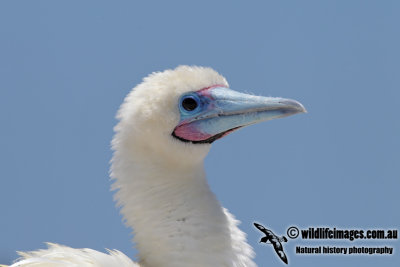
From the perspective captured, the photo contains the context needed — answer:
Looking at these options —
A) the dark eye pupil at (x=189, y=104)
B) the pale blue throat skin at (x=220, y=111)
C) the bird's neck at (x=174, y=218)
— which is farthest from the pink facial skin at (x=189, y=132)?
the bird's neck at (x=174, y=218)

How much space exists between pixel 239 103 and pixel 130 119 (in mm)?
971

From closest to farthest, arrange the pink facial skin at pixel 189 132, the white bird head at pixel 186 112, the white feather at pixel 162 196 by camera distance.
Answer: the white feather at pixel 162 196
the white bird head at pixel 186 112
the pink facial skin at pixel 189 132

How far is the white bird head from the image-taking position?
196 inches

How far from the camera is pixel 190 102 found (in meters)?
5.20

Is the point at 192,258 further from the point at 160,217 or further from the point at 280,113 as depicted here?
the point at 280,113

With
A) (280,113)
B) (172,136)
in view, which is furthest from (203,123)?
(280,113)

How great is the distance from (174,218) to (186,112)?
38.8 inches

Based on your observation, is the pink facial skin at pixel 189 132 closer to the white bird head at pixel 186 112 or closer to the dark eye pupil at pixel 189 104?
the white bird head at pixel 186 112

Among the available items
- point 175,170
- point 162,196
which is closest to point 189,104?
point 175,170

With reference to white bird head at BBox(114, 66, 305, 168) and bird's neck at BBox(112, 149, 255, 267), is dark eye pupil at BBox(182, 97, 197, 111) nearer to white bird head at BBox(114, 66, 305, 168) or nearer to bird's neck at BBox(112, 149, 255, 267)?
white bird head at BBox(114, 66, 305, 168)

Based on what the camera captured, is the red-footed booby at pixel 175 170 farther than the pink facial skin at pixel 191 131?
No

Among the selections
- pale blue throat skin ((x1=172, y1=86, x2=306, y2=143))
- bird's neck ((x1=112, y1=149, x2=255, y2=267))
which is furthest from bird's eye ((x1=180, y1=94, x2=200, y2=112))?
bird's neck ((x1=112, y1=149, x2=255, y2=267))

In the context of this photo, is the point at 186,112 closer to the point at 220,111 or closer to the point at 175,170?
the point at 220,111

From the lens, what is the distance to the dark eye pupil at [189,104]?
5184 millimetres
